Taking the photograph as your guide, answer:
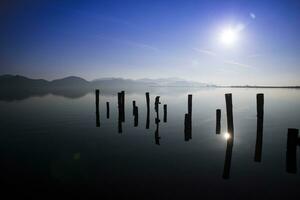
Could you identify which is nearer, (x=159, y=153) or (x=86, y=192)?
(x=86, y=192)

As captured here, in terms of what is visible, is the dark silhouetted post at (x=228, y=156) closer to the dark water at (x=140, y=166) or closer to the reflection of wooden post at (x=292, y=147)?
the dark water at (x=140, y=166)

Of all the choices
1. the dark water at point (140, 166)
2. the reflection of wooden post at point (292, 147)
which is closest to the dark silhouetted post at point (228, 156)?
the dark water at point (140, 166)

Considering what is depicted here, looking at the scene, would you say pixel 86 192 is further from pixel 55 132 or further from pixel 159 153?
pixel 55 132

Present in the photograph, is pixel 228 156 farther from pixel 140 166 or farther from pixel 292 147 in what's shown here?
pixel 140 166

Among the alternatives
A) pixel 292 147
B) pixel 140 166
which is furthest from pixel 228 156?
pixel 140 166

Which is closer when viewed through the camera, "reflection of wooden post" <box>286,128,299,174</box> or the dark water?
"reflection of wooden post" <box>286,128,299,174</box>

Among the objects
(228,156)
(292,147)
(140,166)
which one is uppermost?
(292,147)

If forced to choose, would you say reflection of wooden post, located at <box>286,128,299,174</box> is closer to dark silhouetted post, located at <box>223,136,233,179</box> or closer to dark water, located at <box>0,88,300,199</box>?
dark water, located at <box>0,88,300,199</box>

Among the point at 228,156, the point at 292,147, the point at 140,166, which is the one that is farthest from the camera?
the point at 140,166

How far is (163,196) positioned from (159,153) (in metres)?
5.34

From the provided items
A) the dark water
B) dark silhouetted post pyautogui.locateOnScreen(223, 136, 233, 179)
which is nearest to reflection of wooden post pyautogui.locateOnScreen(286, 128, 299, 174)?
the dark water

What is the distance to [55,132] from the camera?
64.8ft

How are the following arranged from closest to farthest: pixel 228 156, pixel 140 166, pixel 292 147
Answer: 1. pixel 292 147
2. pixel 228 156
3. pixel 140 166

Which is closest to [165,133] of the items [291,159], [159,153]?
[159,153]
